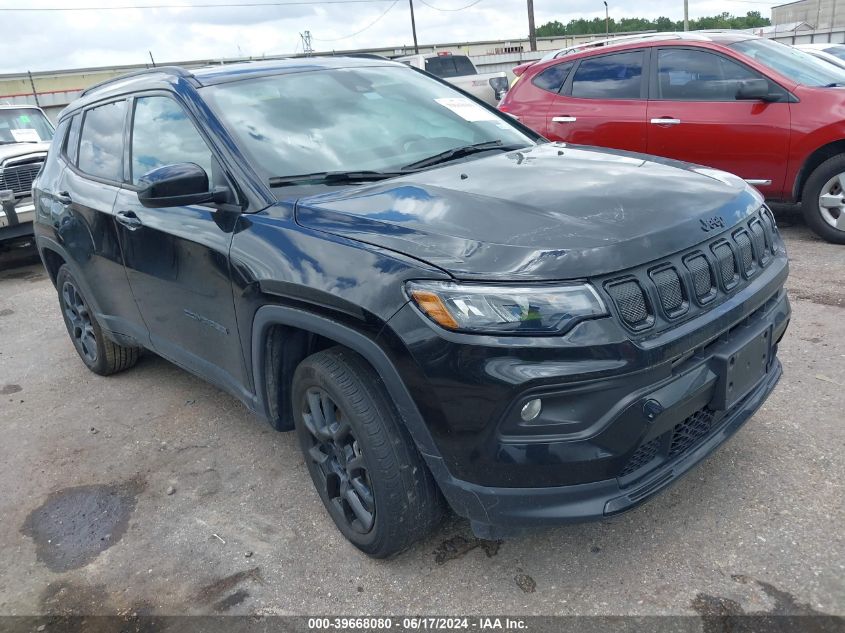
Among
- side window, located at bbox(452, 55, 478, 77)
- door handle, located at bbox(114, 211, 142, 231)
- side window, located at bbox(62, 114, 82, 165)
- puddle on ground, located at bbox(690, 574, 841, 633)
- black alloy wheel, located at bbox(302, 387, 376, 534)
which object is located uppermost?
side window, located at bbox(62, 114, 82, 165)

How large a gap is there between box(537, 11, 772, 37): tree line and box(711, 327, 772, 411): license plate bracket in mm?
70363

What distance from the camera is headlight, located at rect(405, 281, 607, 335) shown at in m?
2.01

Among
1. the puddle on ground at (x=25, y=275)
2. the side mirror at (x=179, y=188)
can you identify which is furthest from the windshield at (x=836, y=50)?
the puddle on ground at (x=25, y=275)

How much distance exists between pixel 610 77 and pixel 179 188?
5292mm

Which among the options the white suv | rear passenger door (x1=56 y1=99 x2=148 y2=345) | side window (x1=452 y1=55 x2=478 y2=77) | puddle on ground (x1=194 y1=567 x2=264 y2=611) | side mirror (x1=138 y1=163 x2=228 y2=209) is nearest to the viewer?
puddle on ground (x1=194 y1=567 x2=264 y2=611)

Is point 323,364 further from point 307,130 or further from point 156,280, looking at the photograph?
point 156,280

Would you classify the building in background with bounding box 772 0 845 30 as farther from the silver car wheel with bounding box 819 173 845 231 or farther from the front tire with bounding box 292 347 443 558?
the front tire with bounding box 292 347 443 558

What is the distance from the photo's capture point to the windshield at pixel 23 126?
945 cm

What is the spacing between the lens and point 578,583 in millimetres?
2445

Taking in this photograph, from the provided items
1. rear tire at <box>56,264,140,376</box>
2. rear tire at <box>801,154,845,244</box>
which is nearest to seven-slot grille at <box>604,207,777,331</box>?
rear tire at <box>56,264,140,376</box>

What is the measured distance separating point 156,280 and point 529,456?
2.15 m

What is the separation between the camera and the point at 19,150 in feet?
28.8

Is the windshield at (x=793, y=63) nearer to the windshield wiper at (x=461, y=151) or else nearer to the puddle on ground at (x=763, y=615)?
the windshield wiper at (x=461, y=151)

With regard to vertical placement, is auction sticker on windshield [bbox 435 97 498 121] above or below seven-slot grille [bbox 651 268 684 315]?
above
